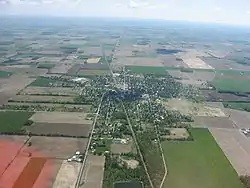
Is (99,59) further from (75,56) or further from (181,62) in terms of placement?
(181,62)

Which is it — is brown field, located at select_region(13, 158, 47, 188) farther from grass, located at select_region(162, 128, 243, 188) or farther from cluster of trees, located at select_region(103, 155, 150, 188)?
grass, located at select_region(162, 128, 243, 188)

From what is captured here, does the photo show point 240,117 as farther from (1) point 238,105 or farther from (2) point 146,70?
(2) point 146,70

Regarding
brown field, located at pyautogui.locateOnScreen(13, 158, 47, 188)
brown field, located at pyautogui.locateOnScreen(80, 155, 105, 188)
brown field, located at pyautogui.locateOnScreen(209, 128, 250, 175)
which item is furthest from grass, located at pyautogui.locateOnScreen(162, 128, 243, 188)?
brown field, located at pyautogui.locateOnScreen(13, 158, 47, 188)

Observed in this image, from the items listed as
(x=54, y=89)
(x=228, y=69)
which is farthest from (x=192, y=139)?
(x=228, y=69)

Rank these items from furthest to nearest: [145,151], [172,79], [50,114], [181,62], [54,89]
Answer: [181,62], [172,79], [54,89], [50,114], [145,151]

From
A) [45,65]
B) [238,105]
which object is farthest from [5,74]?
[238,105]

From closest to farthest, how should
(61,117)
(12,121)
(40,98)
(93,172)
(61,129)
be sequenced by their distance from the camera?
(93,172)
(61,129)
(12,121)
(61,117)
(40,98)
